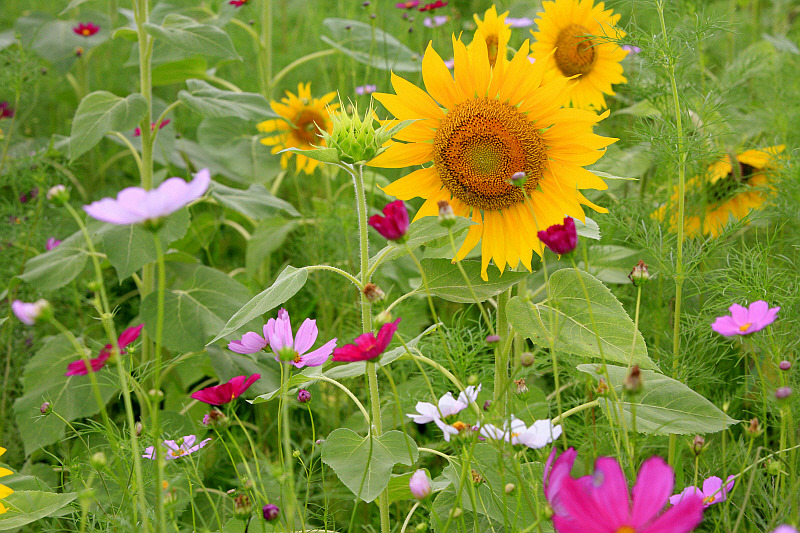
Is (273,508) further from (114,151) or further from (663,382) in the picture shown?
(114,151)

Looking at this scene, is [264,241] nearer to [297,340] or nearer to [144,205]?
[297,340]

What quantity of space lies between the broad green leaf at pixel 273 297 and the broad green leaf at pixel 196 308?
0.47 metres

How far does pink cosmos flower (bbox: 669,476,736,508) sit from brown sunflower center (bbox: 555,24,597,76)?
2.95 feet

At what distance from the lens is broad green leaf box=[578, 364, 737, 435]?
0.84 meters

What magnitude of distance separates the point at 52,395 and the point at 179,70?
945 millimetres

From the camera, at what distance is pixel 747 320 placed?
847 millimetres

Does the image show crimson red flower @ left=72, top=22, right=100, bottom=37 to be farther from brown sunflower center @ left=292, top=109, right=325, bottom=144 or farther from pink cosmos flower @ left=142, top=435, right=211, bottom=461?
pink cosmos flower @ left=142, top=435, right=211, bottom=461

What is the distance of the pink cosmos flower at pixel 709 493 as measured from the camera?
2.73 ft

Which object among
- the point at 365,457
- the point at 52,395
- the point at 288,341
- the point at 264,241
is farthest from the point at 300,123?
the point at 365,457

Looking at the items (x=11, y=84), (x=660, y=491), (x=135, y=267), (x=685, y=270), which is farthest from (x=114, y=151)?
(x=660, y=491)

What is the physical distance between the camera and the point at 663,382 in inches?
35.8

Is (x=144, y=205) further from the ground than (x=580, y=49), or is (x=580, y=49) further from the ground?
(x=580, y=49)

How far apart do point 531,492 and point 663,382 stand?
23 centimetres

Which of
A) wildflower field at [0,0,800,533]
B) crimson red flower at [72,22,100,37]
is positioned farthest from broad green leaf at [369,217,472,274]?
crimson red flower at [72,22,100,37]
